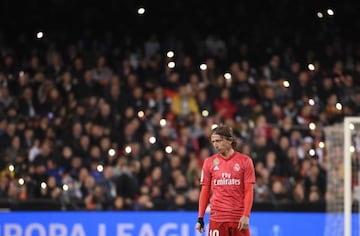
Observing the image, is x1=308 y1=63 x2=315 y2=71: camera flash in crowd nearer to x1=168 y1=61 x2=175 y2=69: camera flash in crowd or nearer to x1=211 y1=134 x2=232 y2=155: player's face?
x1=168 y1=61 x2=175 y2=69: camera flash in crowd

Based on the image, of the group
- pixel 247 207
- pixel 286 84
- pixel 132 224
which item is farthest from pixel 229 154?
pixel 286 84

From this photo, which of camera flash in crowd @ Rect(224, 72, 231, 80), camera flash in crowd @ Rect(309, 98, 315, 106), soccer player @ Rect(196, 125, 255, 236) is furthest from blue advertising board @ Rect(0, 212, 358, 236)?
soccer player @ Rect(196, 125, 255, 236)

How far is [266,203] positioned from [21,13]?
6926 millimetres

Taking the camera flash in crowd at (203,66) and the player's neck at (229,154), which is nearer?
the player's neck at (229,154)

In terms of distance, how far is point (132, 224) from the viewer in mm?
13031

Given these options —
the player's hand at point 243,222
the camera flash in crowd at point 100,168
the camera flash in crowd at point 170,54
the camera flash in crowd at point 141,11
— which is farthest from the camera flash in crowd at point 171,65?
the player's hand at point 243,222

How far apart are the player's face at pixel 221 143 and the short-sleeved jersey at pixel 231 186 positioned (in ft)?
0.38

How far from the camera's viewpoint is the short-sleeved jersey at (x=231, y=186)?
29.1 feet

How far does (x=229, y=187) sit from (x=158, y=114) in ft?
21.7

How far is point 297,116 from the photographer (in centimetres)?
1556

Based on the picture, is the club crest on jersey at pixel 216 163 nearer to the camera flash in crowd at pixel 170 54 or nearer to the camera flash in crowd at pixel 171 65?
the camera flash in crowd at pixel 171 65

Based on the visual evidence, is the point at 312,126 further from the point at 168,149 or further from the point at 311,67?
the point at 168,149

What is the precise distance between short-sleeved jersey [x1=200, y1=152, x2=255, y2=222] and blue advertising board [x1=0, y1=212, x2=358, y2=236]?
4087 millimetres

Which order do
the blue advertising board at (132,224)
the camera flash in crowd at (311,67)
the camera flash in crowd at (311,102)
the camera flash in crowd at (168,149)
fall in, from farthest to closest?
the camera flash in crowd at (311,67) < the camera flash in crowd at (311,102) < the camera flash in crowd at (168,149) < the blue advertising board at (132,224)
